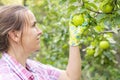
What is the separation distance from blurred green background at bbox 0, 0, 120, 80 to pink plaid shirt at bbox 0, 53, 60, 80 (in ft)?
1.12

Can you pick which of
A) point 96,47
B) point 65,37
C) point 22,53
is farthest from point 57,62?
point 22,53

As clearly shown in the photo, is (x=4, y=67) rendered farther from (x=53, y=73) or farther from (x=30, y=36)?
(x=53, y=73)

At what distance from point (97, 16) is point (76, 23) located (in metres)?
0.13

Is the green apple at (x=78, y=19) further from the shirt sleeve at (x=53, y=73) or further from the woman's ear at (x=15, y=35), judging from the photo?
the shirt sleeve at (x=53, y=73)

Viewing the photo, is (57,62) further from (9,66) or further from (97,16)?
(97,16)

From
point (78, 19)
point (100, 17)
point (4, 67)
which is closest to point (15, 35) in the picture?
point (4, 67)

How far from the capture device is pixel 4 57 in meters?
2.29

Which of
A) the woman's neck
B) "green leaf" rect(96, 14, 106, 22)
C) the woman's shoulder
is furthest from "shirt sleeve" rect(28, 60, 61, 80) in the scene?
"green leaf" rect(96, 14, 106, 22)

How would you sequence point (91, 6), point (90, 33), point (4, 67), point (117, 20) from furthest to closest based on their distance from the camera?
1. point (90, 33)
2. point (4, 67)
3. point (91, 6)
4. point (117, 20)

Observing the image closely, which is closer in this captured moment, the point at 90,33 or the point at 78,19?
the point at 78,19

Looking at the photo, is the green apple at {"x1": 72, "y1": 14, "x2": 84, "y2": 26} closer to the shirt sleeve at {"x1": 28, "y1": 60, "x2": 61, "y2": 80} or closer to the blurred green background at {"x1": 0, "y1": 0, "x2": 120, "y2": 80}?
the blurred green background at {"x1": 0, "y1": 0, "x2": 120, "y2": 80}

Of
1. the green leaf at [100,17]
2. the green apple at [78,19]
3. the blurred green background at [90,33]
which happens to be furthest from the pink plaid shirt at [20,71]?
the green leaf at [100,17]

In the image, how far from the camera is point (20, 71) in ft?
7.39

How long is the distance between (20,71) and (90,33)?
497 mm
